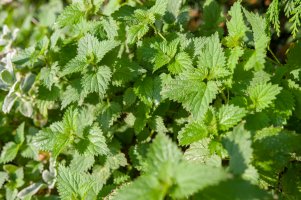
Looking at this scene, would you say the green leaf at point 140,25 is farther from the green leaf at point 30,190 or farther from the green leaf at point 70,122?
the green leaf at point 30,190

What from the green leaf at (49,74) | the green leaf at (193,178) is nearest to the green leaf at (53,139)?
the green leaf at (49,74)

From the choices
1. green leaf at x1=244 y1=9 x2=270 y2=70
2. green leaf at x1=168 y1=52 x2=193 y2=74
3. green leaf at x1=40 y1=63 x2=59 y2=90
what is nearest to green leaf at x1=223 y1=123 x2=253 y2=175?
green leaf at x1=244 y1=9 x2=270 y2=70

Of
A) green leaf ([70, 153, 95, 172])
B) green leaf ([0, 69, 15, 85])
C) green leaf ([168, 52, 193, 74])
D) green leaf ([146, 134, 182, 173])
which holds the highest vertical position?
green leaf ([168, 52, 193, 74])

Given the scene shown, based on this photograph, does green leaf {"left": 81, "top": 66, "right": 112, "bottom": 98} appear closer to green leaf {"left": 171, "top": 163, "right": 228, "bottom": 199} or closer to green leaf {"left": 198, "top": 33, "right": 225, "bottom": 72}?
green leaf {"left": 198, "top": 33, "right": 225, "bottom": 72}

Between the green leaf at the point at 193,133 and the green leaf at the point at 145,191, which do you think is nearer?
the green leaf at the point at 145,191

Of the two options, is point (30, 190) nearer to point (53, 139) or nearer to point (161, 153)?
point (53, 139)
